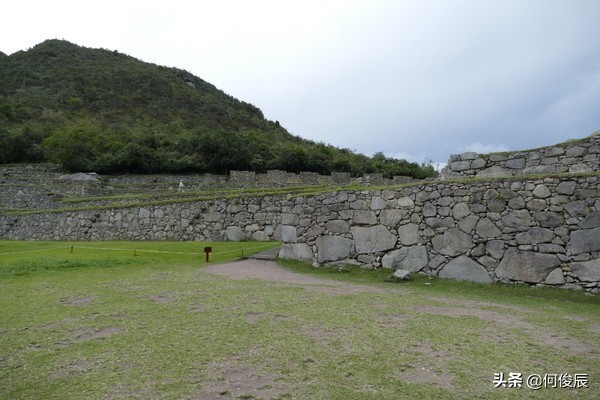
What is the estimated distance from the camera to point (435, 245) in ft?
29.3

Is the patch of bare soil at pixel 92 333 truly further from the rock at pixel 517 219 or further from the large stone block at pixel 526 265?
the rock at pixel 517 219

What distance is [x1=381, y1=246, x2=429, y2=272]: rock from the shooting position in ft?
29.7

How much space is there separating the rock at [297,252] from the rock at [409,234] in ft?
8.43

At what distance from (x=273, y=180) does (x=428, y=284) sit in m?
18.0

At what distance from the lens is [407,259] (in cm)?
925

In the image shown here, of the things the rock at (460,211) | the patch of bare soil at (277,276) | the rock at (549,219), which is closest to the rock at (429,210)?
the rock at (460,211)

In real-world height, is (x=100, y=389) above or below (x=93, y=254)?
above

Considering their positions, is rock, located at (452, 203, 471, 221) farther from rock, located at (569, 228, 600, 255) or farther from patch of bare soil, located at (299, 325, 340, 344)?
patch of bare soil, located at (299, 325, 340, 344)

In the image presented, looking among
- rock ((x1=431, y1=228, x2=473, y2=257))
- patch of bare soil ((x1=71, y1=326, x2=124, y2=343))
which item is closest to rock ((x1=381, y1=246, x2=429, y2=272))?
rock ((x1=431, y1=228, x2=473, y2=257))

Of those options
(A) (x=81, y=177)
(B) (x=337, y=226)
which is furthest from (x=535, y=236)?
(A) (x=81, y=177)

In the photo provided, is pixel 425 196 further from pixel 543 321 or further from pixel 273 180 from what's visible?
pixel 273 180

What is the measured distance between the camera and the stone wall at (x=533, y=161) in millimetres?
8922

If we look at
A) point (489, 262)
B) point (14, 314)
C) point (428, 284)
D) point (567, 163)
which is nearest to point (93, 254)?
point (14, 314)

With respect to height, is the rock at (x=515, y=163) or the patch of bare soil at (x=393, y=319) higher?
the rock at (x=515, y=163)
